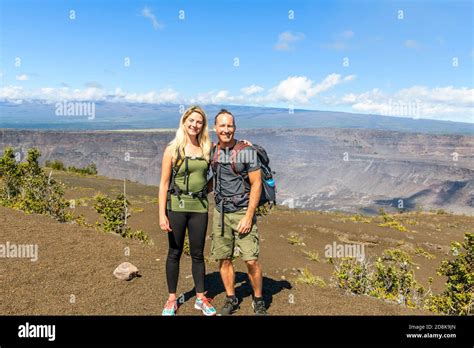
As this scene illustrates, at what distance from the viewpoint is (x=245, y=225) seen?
3.82 metres

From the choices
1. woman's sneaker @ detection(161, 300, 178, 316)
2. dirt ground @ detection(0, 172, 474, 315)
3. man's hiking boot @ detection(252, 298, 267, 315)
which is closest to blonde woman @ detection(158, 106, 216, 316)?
woman's sneaker @ detection(161, 300, 178, 316)

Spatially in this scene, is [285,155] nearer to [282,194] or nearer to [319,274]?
[282,194]

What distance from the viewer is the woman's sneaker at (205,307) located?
4.18 meters

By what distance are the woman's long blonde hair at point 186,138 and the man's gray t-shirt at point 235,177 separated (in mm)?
164

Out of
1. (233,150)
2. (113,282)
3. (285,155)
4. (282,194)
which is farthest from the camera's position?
(285,155)

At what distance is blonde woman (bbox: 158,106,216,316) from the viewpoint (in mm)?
3762

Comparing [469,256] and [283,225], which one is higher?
[469,256]

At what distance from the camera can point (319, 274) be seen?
35.9ft

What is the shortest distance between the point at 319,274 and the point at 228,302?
7339 mm

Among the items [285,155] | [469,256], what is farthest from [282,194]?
A: [469,256]

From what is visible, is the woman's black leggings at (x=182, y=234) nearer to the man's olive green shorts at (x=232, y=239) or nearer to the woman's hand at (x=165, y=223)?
the woman's hand at (x=165, y=223)
